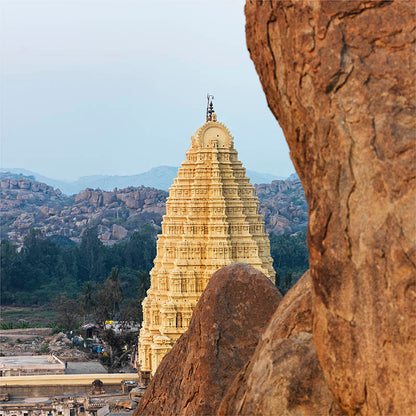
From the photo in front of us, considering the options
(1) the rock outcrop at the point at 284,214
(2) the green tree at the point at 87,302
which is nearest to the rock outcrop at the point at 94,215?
(1) the rock outcrop at the point at 284,214

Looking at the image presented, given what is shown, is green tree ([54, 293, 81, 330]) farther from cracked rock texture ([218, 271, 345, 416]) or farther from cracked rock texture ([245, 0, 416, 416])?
cracked rock texture ([245, 0, 416, 416])

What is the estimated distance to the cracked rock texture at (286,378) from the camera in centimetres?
538

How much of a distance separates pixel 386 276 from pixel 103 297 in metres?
49.6

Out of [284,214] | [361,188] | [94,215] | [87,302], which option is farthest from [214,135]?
[94,215]

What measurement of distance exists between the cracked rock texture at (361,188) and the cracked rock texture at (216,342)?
2.30 m

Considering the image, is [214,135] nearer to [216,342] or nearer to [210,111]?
[210,111]

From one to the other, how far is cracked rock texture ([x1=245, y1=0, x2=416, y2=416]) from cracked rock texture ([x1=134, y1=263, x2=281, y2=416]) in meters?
2.30

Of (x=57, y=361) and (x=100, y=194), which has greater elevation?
(x=100, y=194)

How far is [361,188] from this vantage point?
16.0ft

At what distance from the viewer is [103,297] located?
53.7 meters

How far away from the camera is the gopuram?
3216cm

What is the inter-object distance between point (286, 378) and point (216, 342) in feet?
7.04

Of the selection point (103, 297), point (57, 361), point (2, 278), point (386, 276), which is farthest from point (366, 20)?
point (2, 278)

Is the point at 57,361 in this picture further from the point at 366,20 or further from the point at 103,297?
the point at 366,20
